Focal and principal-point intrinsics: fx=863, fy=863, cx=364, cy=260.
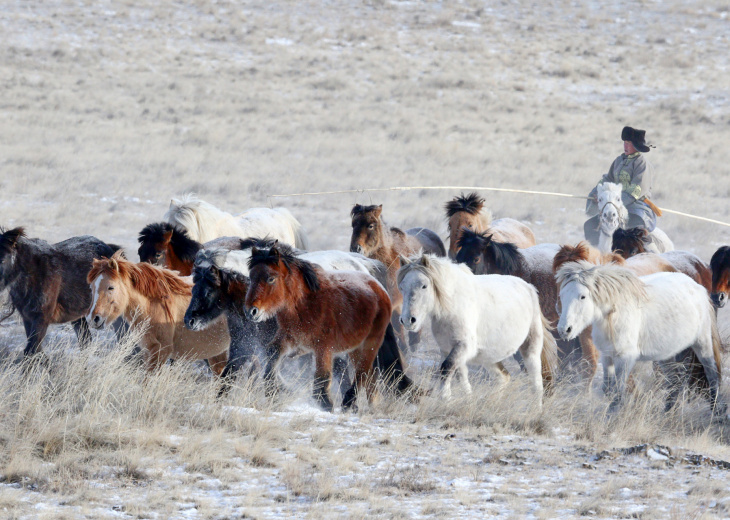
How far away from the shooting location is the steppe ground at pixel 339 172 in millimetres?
4953

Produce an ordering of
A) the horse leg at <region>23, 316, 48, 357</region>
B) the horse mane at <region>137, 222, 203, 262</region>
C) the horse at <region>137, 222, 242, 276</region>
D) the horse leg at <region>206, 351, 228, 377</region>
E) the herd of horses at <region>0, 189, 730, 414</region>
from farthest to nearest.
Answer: the horse mane at <region>137, 222, 203, 262</region>
the horse at <region>137, 222, 242, 276</region>
the horse leg at <region>23, 316, 48, 357</region>
the horse leg at <region>206, 351, 228, 377</region>
the herd of horses at <region>0, 189, 730, 414</region>

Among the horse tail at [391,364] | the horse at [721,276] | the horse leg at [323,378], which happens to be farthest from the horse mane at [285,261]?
the horse at [721,276]

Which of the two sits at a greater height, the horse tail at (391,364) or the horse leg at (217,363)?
the horse tail at (391,364)

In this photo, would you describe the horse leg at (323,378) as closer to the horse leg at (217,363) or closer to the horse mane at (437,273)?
the horse mane at (437,273)

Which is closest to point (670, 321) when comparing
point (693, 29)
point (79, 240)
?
point (79, 240)

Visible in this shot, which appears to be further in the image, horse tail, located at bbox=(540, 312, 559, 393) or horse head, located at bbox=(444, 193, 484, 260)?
horse head, located at bbox=(444, 193, 484, 260)

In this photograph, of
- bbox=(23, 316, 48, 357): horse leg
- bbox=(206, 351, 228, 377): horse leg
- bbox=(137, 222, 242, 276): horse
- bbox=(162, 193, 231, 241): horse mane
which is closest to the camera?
bbox=(206, 351, 228, 377): horse leg

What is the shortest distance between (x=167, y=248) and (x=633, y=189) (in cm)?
635

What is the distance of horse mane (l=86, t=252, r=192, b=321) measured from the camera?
658 cm

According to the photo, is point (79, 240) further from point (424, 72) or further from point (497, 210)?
point (424, 72)

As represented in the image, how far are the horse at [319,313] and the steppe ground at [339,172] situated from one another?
1.07 feet

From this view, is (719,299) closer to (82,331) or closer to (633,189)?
(633,189)

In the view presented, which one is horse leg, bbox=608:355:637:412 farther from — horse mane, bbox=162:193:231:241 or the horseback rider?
horse mane, bbox=162:193:231:241

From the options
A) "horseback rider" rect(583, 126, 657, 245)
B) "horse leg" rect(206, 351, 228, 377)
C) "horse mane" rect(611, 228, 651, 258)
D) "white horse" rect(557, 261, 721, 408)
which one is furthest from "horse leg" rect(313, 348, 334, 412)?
"horseback rider" rect(583, 126, 657, 245)
